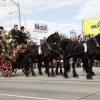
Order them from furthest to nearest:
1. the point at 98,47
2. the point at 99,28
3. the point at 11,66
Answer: the point at 99,28
the point at 11,66
the point at 98,47

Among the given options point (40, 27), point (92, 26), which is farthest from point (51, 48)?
point (40, 27)

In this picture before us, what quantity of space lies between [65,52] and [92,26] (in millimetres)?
25586

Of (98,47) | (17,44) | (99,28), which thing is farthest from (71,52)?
(99,28)

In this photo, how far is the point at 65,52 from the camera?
46.5 ft

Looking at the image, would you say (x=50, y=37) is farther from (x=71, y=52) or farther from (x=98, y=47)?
(x=98, y=47)

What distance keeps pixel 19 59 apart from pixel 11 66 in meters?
1.00

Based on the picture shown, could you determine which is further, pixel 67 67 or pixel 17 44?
pixel 17 44

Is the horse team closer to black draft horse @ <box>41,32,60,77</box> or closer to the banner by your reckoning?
black draft horse @ <box>41,32,60,77</box>

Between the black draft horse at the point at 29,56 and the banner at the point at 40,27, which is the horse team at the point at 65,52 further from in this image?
the banner at the point at 40,27

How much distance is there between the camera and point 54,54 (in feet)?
49.5

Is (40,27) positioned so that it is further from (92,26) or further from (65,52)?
(65,52)

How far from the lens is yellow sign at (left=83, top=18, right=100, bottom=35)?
38125mm

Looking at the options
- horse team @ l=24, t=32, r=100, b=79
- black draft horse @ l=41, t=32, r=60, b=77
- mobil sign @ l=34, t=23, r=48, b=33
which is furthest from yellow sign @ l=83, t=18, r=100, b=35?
black draft horse @ l=41, t=32, r=60, b=77

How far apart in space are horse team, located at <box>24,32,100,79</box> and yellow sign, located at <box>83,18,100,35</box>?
75.3 feet
